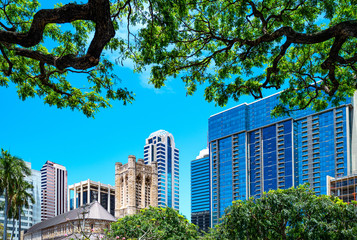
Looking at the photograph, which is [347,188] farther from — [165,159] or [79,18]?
[165,159]

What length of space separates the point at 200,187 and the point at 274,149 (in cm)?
7348

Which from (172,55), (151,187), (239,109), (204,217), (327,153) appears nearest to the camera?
(172,55)

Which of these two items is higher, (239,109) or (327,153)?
(239,109)

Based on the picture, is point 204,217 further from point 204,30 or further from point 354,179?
point 204,30

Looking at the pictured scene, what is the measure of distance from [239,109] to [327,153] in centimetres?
3394

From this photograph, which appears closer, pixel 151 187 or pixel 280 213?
pixel 280 213

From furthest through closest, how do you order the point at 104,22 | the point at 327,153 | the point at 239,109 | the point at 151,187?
the point at 239,109
the point at 327,153
the point at 151,187
the point at 104,22

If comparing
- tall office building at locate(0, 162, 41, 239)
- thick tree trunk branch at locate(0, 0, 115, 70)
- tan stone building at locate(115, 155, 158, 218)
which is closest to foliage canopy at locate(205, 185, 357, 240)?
thick tree trunk branch at locate(0, 0, 115, 70)

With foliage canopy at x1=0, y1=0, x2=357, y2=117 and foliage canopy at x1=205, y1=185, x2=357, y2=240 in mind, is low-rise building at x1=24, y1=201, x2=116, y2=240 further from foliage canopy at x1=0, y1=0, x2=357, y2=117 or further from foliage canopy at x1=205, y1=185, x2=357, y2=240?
foliage canopy at x1=0, y1=0, x2=357, y2=117

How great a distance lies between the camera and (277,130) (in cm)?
11650

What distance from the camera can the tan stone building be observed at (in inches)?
3285

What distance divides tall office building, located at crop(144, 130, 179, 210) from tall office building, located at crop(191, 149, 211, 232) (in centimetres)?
873

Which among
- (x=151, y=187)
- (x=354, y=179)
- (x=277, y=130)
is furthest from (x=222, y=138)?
(x=354, y=179)

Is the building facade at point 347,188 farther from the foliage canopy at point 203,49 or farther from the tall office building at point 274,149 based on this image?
the foliage canopy at point 203,49
